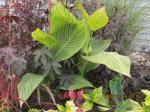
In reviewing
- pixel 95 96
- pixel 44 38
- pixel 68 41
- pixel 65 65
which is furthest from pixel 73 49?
pixel 95 96

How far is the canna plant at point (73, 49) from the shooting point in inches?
148

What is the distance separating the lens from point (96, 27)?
3936 mm

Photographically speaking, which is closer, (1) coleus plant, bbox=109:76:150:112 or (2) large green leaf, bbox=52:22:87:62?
(1) coleus plant, bbox=109:76:150:112

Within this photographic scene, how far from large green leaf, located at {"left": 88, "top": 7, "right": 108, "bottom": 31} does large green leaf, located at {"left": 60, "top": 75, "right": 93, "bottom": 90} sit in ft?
1.52

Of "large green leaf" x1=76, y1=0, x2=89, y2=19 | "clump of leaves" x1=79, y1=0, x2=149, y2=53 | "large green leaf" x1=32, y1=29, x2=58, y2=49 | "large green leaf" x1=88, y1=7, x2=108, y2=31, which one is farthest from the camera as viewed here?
"clump of leaves" x1=79, y1=0, x2=149, y2=53

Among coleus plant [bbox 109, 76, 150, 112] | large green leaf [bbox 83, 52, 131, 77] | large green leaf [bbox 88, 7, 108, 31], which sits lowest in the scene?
coleus plant [bbox 109, 76, 150, 112]

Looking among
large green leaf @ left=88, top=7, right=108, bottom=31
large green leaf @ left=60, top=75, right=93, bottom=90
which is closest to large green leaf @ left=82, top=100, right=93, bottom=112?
large green leaf @ left=60, top=75, right=93, bottom=90

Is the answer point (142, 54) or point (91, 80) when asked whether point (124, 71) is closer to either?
point (91, 80)

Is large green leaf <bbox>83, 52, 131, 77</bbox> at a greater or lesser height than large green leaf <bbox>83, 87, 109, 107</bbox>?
greater

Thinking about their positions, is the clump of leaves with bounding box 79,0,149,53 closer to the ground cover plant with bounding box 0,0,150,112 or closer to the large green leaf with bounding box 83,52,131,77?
the ground cover plant with bounding box 0,0,150,112

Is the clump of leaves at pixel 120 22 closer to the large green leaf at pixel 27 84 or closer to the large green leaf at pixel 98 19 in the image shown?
the large green leaf at pixel 98 19

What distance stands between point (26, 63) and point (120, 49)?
0.95 metres

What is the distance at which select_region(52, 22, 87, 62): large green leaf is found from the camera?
3.89 m

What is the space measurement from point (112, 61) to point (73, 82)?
1.26 ft
